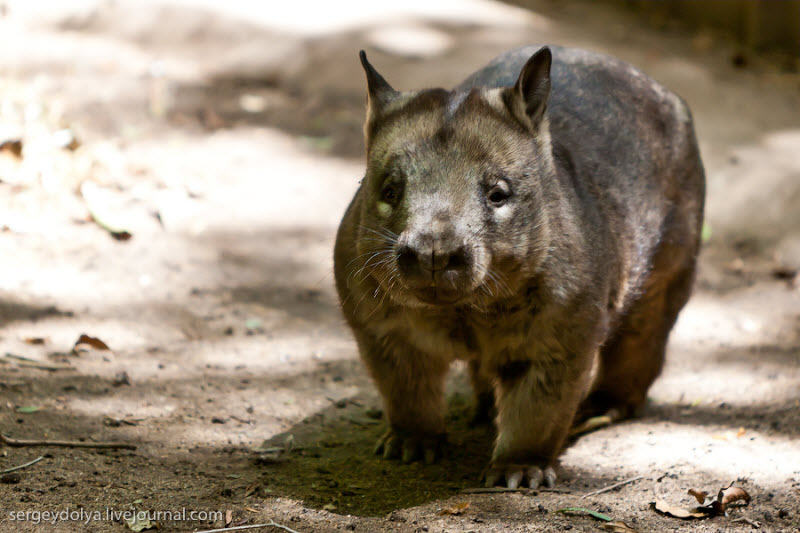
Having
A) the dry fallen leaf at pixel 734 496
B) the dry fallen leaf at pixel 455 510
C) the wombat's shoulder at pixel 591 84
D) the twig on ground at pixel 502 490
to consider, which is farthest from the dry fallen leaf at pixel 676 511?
the wombat's shoulder at pixel 591 84

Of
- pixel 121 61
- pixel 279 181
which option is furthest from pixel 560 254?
pixel 121 61

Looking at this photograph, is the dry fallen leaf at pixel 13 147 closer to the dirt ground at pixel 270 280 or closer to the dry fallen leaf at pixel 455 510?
the dirt ground at pixel 270 280

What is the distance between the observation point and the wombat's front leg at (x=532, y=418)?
13.3 feet

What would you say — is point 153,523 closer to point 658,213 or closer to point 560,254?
point 560,254

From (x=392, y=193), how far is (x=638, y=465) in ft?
5.67

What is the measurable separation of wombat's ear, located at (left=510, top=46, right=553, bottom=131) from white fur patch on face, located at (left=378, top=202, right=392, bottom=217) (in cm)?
70

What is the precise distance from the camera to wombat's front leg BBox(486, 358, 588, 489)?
4.05 m

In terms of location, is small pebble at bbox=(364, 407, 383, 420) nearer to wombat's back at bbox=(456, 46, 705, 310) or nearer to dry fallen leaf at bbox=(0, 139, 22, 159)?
wombat's back at bbox=(456, 46, 705, 310)

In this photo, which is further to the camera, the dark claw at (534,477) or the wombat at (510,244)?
the dark claw at (534,477)

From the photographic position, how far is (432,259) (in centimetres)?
339

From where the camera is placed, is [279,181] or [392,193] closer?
[392,193]

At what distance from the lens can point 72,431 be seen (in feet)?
13.9

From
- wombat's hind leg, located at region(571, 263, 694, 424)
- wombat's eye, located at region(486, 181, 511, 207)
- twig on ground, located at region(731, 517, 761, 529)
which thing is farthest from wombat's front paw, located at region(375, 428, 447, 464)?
twig on ground, located at region(731, 517, 761, 529)

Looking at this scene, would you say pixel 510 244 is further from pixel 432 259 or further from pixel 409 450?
pixel 409 450
